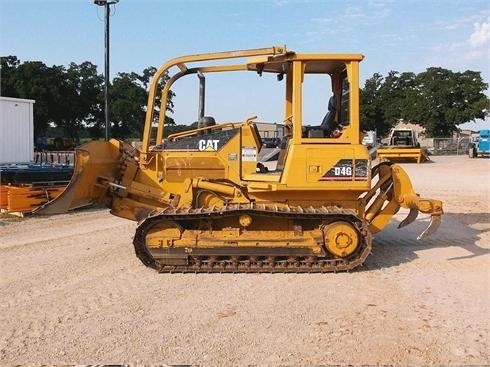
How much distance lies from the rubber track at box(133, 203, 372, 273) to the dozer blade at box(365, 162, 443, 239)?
2.84 feet

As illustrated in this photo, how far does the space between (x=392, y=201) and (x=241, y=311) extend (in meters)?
3.47

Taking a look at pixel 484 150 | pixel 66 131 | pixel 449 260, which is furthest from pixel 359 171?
pixel 66 131

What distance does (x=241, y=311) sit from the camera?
546 cm

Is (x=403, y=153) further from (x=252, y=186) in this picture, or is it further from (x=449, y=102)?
(x=252, y=186)

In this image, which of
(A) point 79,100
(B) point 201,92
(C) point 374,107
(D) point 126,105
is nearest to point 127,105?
(D) point 126,105

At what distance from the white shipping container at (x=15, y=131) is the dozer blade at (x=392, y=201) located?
12.6 metres

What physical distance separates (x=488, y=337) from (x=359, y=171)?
2881mm

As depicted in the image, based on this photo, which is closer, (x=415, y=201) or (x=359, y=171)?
(x=359, y=171)

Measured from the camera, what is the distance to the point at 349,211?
7078 mm

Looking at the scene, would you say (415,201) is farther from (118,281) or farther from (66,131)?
(66,131)

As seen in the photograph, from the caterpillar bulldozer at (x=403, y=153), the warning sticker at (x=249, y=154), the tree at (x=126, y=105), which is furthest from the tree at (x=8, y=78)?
the warning sticker at (x=249, y=154)

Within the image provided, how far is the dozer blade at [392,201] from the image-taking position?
25.9 feet

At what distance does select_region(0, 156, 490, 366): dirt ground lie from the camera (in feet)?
14.5

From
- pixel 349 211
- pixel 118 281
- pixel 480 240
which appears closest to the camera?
pixel 118 281
